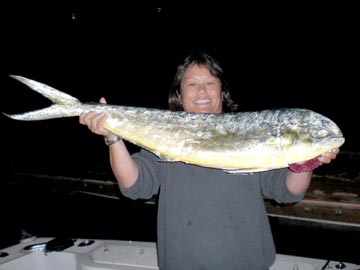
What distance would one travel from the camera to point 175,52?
5472 cm

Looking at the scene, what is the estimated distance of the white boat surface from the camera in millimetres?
3805

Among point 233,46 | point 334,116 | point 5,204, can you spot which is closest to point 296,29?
point 233,46

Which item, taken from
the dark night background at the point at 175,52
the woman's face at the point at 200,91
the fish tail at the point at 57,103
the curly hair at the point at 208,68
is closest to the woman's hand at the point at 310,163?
the woman's face at the point at 200,91

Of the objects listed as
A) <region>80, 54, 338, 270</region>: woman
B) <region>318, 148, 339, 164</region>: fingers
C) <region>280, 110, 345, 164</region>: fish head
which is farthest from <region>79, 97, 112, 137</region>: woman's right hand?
<region>318, 148, 339, 164</region>: fingers

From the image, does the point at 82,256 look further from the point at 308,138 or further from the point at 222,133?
the point at 308,138

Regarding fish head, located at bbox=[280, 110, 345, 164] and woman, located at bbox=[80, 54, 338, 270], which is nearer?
fish head, located at bbox=[280, 110, 345, 164]

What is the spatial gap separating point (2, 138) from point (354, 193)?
24.0 meters

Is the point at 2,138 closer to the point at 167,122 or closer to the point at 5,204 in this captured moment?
the point at 5,204

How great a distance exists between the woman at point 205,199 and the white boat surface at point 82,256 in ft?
4.67

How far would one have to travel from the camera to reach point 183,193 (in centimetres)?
252

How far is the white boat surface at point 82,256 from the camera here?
3.80 m

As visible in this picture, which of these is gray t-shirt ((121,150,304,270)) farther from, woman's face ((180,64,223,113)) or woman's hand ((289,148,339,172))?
woman's face ((180,64,223,113))

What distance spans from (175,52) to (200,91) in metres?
53.5

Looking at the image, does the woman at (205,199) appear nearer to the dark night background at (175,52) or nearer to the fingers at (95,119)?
the fingers at (95,119)
